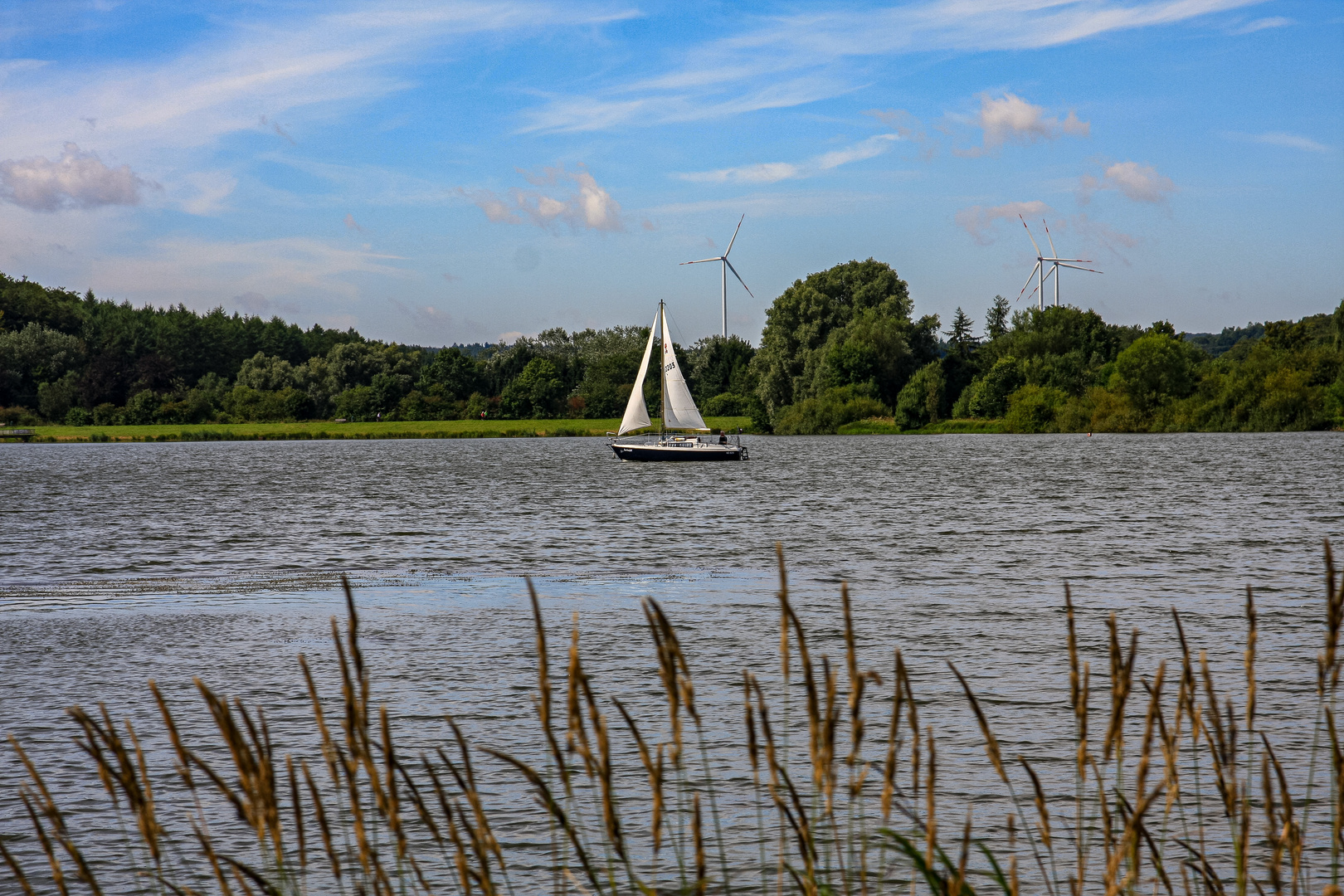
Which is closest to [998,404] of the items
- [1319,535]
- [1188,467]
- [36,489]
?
[1188,467]

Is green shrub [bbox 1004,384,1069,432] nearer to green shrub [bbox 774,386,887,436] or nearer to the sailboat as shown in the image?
green shrub [bbox 774,386,887,436]

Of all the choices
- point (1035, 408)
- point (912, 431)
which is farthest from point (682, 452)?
point (1035, 408)

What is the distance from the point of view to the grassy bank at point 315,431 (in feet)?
489

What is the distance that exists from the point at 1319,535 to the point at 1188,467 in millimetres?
38216

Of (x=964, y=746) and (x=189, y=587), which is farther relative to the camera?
(x=189, y=587)

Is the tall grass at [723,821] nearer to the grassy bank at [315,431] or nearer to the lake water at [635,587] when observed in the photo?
the lake water at [635,587]

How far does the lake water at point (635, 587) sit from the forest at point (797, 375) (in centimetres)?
6783

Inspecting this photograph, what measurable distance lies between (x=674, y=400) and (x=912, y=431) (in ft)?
182

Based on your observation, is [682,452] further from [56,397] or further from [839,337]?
[56,397]

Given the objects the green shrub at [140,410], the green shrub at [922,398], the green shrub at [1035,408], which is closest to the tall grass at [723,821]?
the green shrub at [922,398]

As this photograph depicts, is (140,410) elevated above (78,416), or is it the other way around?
(140,410)

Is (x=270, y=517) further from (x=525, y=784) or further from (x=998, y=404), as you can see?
(x=998, y=404)

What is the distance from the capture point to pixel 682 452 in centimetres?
8000

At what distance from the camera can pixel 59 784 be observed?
872 centimetres
